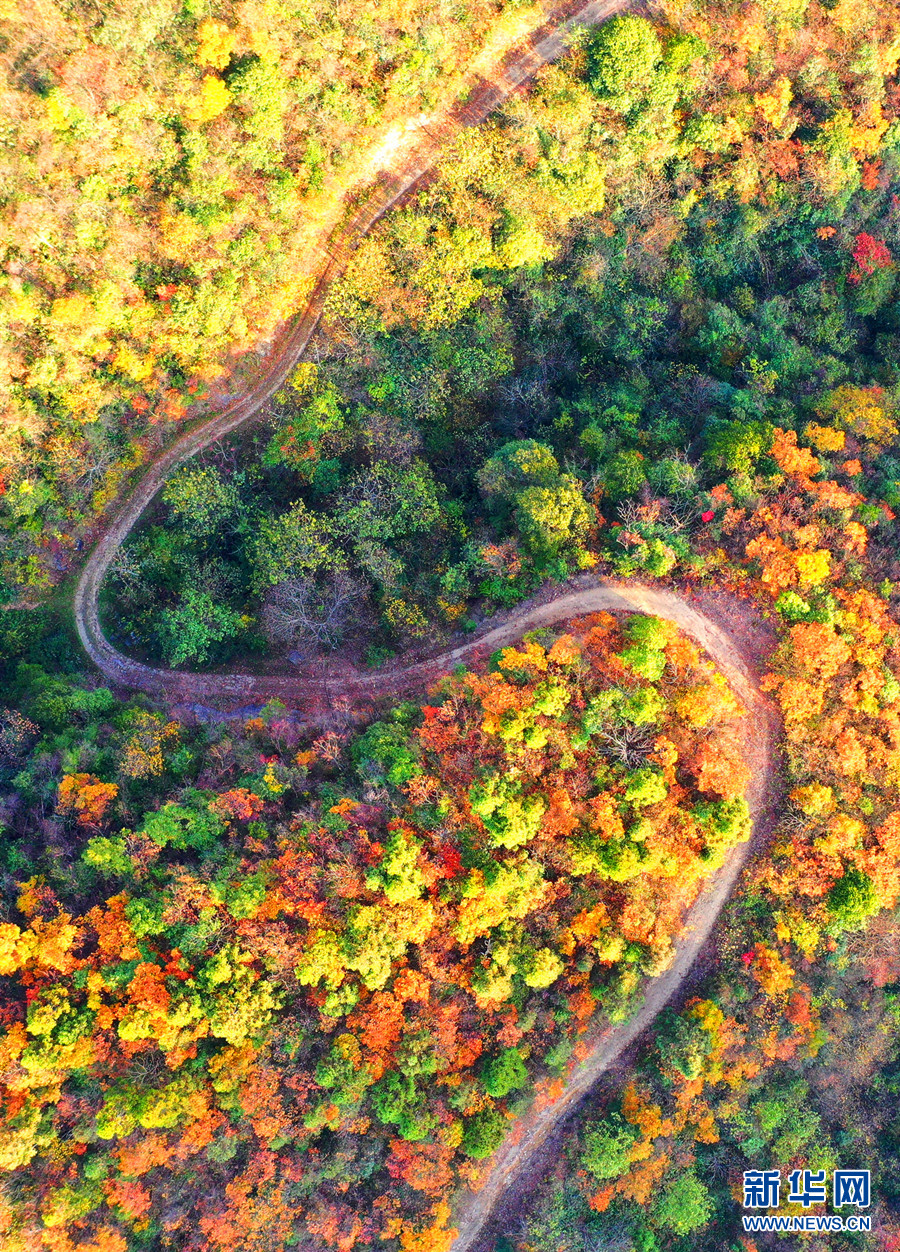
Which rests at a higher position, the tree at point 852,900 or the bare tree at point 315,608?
the bare tree at point 315,608

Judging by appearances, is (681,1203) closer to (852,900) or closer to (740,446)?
(852,900)

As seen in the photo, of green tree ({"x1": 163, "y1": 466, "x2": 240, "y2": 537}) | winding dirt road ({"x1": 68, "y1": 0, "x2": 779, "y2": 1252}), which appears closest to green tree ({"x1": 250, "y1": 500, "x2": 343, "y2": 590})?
green tree ({"x1": 163, "y1": 466, "x2": 240, "y2": 537})

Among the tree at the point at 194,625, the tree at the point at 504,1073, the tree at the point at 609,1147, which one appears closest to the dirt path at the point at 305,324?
the tree at the point at 194,625

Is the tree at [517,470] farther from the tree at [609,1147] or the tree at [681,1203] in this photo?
the tree at [681,1203]

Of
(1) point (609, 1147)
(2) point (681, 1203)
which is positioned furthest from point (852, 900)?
(2) point (681, 1203)

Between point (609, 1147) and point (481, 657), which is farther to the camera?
point (481, 657)

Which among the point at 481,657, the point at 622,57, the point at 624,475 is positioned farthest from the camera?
the point at 481,657
